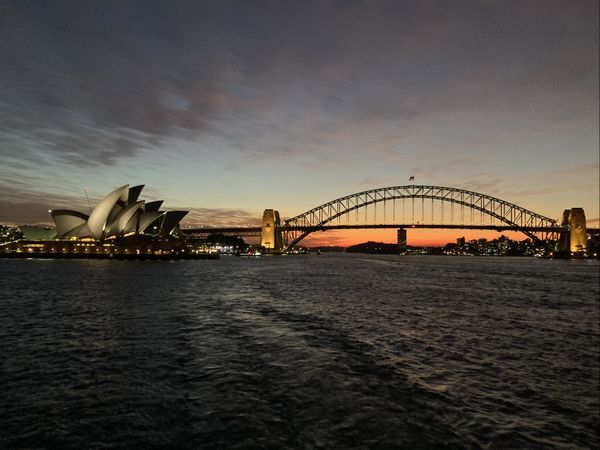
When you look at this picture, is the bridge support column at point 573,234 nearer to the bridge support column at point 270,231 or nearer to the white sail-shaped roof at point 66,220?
the bridge support column at point 270,231

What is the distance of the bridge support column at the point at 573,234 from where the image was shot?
426ft

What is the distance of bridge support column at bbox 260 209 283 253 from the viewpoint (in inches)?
5733

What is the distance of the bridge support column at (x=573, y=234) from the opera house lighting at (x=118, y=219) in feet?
399

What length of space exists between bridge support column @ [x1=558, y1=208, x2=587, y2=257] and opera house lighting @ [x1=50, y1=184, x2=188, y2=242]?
12175 centimetres

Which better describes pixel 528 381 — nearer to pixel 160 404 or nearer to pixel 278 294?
pixel 160 404

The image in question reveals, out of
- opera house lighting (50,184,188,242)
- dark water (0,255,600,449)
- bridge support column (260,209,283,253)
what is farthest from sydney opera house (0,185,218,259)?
dark water (0,255,600,449)

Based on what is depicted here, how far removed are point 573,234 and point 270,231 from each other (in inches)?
3918

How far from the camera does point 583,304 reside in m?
27.0

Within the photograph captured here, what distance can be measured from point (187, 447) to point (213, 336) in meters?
8.51

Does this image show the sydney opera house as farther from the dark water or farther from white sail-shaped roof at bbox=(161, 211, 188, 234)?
the dark water

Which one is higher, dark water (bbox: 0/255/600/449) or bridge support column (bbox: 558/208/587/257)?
bridge support column (bbox: 558/208/587/257)

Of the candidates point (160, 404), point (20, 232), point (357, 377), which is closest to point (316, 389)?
point (357, 377)

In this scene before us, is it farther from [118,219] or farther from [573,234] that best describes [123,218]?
[573,234]

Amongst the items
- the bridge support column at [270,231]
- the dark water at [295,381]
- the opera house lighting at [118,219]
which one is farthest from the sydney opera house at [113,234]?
the dark water at [295,381]
